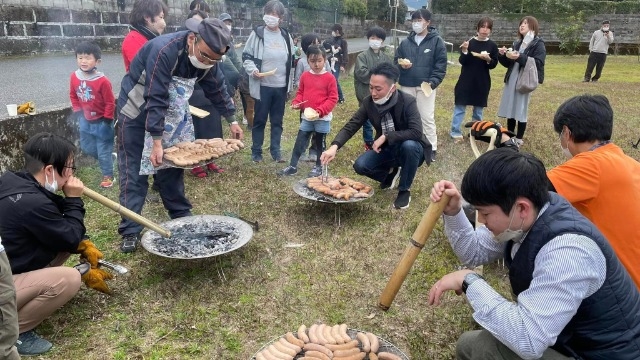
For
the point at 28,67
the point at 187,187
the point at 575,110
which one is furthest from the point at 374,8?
the point at 575,110

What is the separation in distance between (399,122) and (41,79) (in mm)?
6456

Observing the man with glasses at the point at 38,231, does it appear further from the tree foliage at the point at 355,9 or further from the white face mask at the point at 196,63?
the tree foliage at the point at 355,9

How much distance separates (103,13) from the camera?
1117cm

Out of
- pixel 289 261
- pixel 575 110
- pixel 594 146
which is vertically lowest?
pixel 289 261

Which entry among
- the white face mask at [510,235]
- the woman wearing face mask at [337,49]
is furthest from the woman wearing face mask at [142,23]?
the woman wearing face mask at [337,49]

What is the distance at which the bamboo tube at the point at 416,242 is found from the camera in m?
2.65

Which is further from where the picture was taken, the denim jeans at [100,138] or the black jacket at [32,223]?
the denim jeans at [100,138]

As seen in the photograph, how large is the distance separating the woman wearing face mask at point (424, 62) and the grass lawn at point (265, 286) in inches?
65.1

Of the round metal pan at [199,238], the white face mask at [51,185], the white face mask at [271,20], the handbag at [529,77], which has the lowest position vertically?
the round metal pan at [199,238]

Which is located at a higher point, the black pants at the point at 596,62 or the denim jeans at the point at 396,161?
the black pants at the point at 596,62

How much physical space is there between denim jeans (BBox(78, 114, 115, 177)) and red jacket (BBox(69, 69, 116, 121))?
0.11 metres

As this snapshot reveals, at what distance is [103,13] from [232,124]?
8.32 metres

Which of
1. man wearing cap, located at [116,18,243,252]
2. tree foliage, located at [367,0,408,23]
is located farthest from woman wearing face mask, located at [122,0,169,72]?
tree foliage, located at [367,0,408,23]

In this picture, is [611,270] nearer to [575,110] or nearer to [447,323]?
[575,110]
